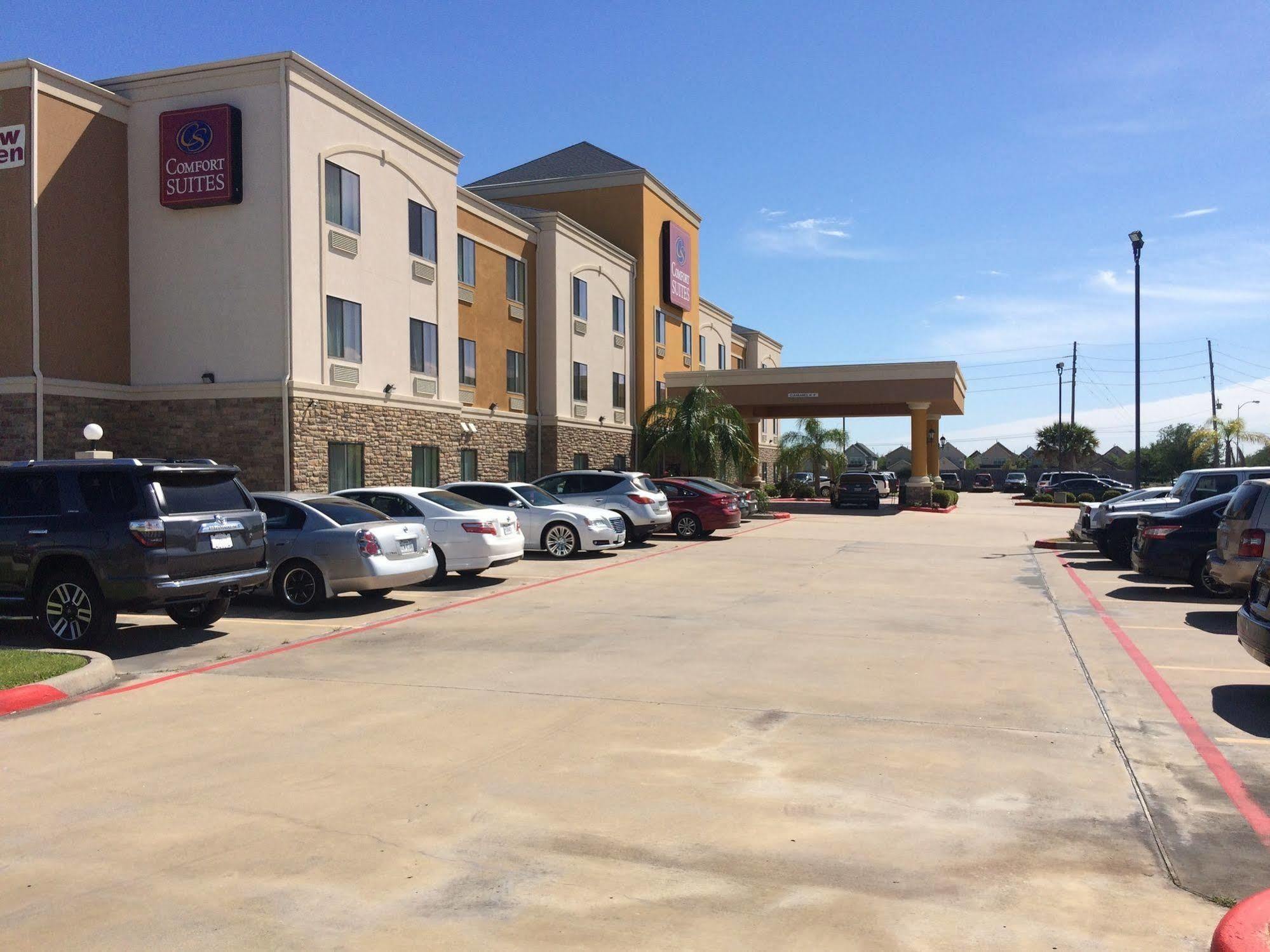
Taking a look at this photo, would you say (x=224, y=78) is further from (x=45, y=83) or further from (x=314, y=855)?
(x=314, y=855)

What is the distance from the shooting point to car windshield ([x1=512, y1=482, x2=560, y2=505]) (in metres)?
20.3

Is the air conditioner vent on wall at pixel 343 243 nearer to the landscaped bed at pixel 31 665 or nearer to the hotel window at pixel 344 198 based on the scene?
the hotel window at pixel 344 198

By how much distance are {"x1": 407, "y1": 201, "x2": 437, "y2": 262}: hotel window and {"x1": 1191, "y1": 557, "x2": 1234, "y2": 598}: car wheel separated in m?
19.8

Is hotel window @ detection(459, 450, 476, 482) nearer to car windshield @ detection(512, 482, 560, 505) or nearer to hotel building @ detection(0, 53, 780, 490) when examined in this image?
hotel building @ detection(0, 53, 780, 490)

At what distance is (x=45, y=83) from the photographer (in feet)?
67.6

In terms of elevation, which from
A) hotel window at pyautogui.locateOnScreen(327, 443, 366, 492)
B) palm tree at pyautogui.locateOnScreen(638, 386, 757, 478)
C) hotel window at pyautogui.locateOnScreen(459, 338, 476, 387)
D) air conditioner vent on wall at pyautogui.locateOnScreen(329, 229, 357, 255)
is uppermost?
air conditioner vent on wall at pyautogui.locateOnScreen(329, 229, 357, 255)

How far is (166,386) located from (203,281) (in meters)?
2.44

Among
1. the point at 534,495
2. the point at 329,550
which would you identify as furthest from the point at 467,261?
the point at 329,550

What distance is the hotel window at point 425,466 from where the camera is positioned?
26891 mm

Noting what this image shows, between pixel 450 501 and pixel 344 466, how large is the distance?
8930 mm

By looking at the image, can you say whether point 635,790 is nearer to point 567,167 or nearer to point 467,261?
point 467,261

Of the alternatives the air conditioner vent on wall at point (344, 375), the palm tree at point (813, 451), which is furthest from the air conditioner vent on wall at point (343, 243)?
the palm tree at point (813, 451)

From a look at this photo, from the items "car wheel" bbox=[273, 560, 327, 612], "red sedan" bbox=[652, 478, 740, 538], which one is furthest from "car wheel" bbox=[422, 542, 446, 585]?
"red sedan" bbox=[652, 478, 740, 538]

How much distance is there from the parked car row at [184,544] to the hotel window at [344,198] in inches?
437
